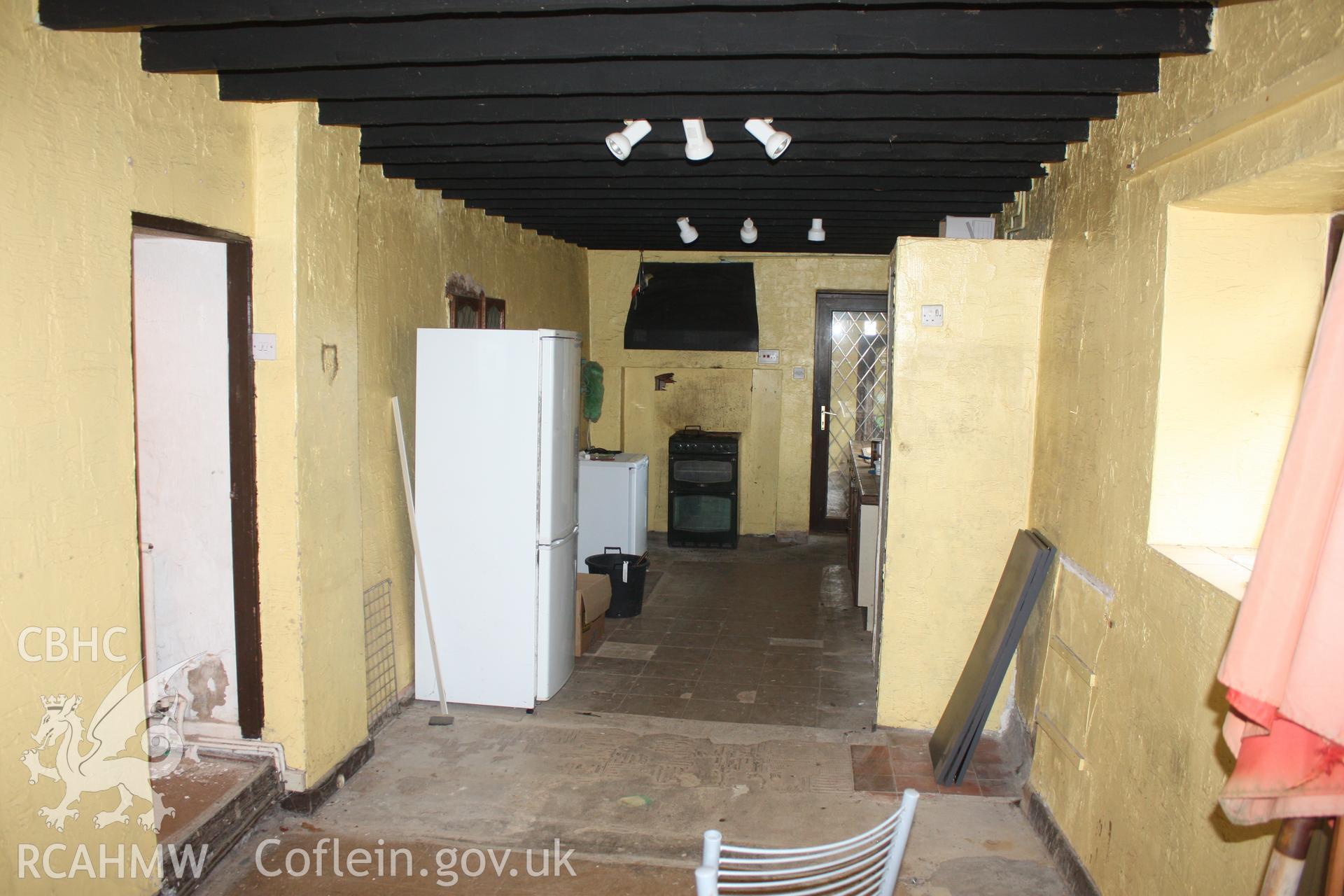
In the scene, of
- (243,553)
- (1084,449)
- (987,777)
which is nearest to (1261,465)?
(1084,449)

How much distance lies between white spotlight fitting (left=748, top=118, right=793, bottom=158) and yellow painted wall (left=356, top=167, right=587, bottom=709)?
1766mm

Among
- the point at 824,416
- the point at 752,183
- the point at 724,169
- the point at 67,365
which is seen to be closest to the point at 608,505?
the point at 824,416

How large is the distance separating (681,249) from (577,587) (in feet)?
14.4

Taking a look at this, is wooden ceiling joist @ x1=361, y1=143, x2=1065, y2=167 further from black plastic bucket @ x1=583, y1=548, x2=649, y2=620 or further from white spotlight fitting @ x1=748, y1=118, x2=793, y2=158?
black plastic bucket @ x1=583, y1=548, x2=649, y2=620

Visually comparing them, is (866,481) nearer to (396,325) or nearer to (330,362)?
(396,325)

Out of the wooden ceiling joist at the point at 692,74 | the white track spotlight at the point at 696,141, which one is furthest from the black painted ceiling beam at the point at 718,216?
the white track spotlight at the point at 696,141

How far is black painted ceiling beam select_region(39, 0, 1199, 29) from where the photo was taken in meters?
2.24

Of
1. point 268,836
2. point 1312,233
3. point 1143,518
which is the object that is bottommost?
point 268,836

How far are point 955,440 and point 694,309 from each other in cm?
472

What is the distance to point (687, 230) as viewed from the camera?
232 inches

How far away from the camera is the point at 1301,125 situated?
1898 mm

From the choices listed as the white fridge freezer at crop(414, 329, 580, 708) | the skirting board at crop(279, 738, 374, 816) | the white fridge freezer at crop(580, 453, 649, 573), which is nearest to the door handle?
the white fridge freezer at crop(580, 453, 649, 573)

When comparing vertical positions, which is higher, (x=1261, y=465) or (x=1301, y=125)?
(x=1301, y=125)

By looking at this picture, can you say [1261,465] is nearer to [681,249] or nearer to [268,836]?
[268,836]
